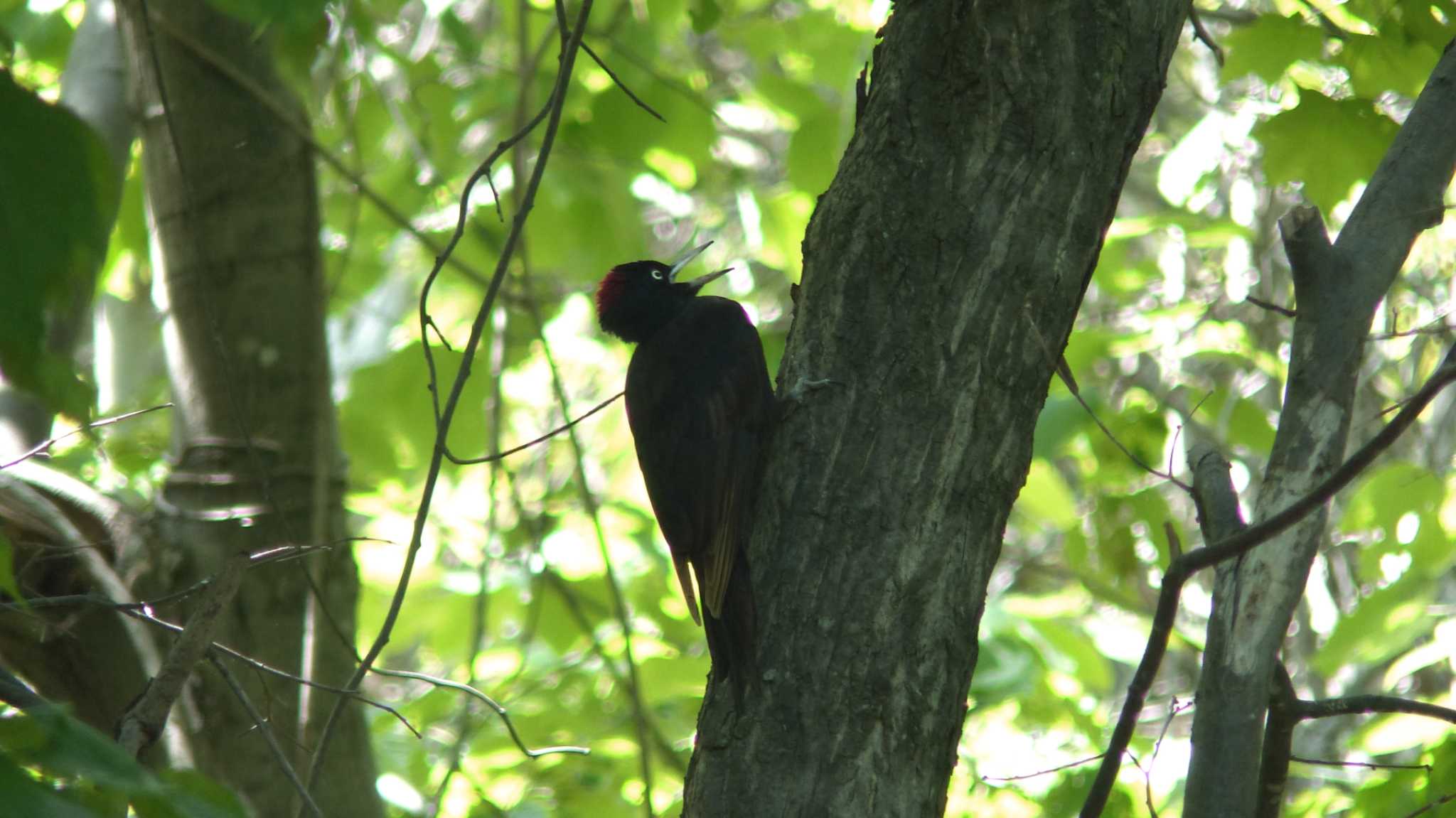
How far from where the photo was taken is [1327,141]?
2.80 metres

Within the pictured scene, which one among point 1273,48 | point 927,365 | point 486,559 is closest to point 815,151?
point 1273,48

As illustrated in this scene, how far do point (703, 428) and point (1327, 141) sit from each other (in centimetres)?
155

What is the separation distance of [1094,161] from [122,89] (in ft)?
8.51

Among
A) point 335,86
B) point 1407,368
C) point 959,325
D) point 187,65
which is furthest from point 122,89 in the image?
point 1407,368

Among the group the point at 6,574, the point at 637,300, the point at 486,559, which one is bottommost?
the point at 6,574

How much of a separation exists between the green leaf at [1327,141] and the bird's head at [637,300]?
1566 millimetres

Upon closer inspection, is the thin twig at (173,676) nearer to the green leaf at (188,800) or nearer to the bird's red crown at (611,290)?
the green leaf at (188,800)

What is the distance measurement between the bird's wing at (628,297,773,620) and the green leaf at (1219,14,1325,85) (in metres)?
1.32

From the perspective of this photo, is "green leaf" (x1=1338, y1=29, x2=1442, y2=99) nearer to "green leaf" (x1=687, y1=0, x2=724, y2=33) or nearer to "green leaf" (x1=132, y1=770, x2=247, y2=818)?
"green leaf" (x1=687, y1=0, x2=724, y2=33)

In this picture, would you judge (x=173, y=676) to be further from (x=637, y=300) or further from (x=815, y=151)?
(x=815, y=151)

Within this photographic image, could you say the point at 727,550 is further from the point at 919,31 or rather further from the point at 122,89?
the point at 122,89

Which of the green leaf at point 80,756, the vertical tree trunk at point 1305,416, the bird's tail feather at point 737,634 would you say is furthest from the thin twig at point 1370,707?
the green leaf at point 80,756

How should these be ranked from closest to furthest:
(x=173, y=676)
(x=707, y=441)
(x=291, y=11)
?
1. (x=173, y=676)
2. (x=291, y=11)
3. (x=707, y=441)

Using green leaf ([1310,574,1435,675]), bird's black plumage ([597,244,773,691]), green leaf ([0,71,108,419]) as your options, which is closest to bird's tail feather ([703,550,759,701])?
bird's black plumage ([597,244,773,691])
